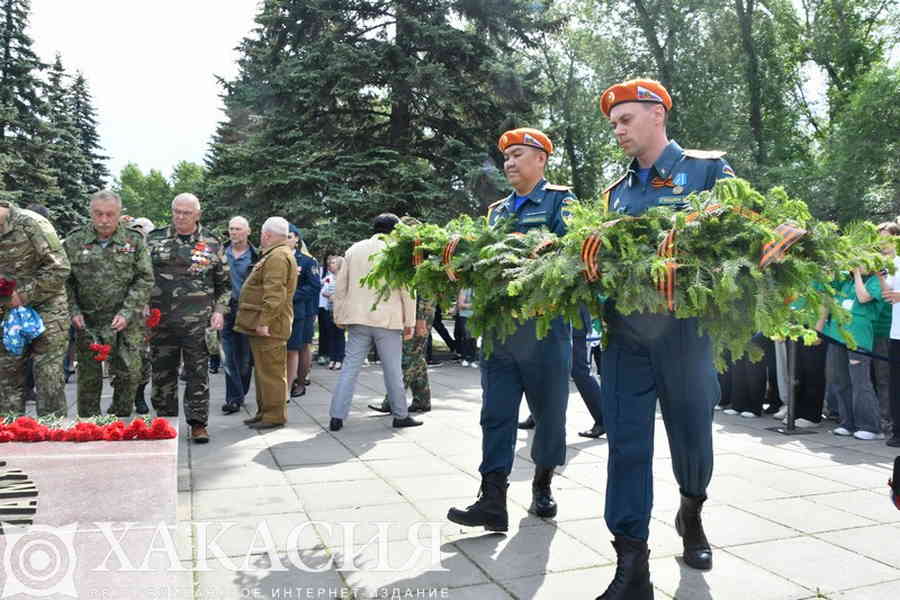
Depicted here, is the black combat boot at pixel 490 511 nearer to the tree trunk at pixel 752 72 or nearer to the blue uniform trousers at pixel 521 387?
the blue uniform trousers at pixel 521 387

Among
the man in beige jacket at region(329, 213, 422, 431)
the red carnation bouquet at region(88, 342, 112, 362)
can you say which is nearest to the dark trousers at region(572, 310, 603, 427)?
the man in beige jacket at region(329, 213, 422, 431)

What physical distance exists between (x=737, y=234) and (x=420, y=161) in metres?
14.4

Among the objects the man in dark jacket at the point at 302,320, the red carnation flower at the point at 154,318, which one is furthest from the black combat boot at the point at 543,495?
the man in dark jacket at the point at 302,320

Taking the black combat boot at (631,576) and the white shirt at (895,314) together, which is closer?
the black combat boot at (631,576)

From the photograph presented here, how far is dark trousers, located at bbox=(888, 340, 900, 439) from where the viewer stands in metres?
6.75

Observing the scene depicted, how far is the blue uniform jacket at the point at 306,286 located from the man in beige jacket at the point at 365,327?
3.14 metres

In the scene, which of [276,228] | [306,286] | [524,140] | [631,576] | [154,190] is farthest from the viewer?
[154,190]

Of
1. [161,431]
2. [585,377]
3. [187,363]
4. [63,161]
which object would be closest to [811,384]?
[585,377]

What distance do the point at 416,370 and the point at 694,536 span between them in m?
4.71

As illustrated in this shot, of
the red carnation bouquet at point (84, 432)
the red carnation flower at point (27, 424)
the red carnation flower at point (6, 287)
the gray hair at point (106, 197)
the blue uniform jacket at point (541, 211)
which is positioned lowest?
the red carnation bouquet at point (84, 432)

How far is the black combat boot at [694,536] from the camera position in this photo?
11.4ft

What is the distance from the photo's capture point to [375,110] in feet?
57.2

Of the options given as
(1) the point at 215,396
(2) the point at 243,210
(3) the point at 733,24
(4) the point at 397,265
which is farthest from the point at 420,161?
(3) the point at 733,24

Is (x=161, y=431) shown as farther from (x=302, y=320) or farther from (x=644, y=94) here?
(x=302, y=320)
